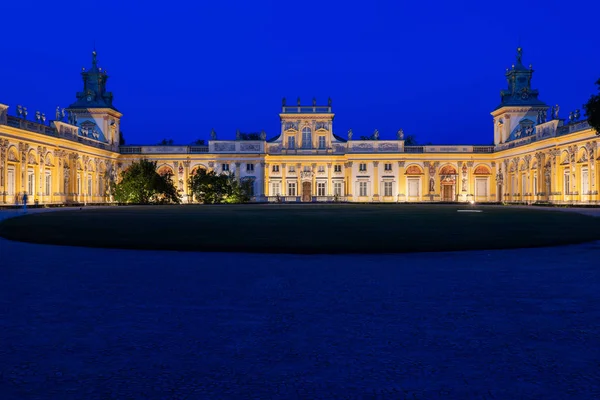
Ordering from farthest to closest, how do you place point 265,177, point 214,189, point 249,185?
point 265,177 → point 249,185 → point 214,189

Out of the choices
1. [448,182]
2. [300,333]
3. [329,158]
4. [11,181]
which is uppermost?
[329,158]

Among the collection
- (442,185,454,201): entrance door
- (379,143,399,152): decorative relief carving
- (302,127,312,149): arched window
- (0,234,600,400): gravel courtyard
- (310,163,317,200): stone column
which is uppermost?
(302,127,312,149): arched window

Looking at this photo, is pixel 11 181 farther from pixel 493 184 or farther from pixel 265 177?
pixel 493 184

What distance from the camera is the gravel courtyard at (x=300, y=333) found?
411cm

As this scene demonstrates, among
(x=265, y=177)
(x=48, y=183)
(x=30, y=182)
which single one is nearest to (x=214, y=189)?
(x=265, y=177)

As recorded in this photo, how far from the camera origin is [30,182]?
175ft

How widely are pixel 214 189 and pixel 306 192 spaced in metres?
16.9

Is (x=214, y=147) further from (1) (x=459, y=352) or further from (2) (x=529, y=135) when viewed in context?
(1) (x=459, y=352)

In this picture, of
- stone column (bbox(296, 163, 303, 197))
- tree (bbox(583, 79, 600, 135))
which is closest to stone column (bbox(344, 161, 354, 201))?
stone column (bbox(296, 163, 303, 197))

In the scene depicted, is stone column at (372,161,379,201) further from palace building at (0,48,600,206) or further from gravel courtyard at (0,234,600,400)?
gravel courtyard at (0,234,600,400)

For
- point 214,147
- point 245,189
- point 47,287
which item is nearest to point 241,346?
point 47,287

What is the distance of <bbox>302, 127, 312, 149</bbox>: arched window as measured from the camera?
78.4m

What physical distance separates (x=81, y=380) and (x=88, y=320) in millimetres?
1994

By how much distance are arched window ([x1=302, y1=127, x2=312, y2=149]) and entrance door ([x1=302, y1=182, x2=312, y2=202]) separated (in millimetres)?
5167
